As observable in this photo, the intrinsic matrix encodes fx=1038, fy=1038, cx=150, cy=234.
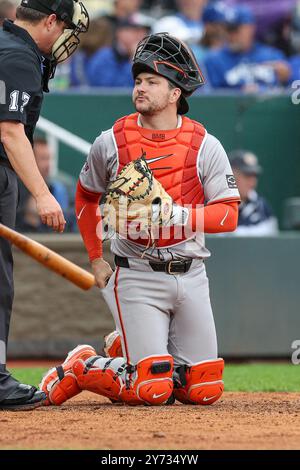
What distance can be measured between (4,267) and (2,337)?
355 mm

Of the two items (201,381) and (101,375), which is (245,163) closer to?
(201,381)

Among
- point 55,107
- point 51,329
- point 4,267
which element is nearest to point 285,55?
point 55,107

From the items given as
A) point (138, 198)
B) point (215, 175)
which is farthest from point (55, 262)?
point (215, 175)

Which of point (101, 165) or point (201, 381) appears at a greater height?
point (101, 165)

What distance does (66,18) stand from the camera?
17.7ft

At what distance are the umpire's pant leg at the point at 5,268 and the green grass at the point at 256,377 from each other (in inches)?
74.5

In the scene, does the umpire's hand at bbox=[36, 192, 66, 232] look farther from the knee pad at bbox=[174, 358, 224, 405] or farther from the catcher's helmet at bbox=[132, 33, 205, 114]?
the knee pad at bbox=[174, 358, 224, 405]

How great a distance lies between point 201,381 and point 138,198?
111 centimetres

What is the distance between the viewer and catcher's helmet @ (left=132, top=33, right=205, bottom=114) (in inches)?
222

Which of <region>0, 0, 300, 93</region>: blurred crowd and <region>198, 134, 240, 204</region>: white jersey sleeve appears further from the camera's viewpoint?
<region>0, 0, 300, 93</region>: blurred crowd

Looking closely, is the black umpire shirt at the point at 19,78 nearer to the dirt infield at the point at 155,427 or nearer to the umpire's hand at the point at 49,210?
the umpire's hand at the point at 49,210

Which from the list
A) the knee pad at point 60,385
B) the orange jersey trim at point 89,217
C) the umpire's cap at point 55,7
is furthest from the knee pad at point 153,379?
the umpire's cap at point 55,7

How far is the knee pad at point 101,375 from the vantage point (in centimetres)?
556

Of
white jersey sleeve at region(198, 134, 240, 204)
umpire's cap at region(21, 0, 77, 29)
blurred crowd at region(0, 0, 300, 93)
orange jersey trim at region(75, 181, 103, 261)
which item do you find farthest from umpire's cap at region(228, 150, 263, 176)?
umpire's cap at region(21, 0, 77, 29)
